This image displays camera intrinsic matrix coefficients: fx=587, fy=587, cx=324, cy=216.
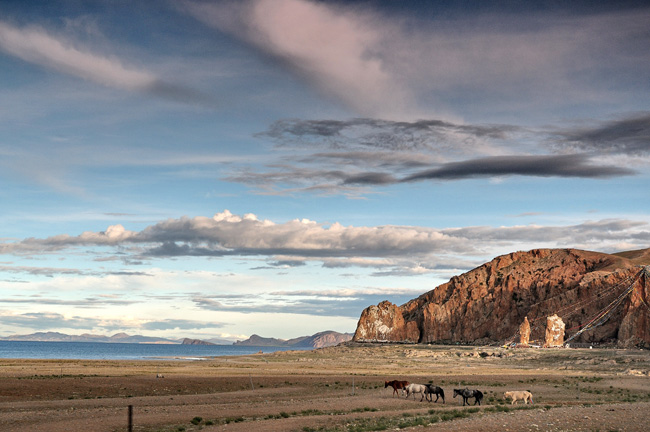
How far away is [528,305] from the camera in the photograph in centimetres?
17588

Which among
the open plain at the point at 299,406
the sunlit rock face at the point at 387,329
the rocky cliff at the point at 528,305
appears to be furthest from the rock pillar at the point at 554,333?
the open plain at the point at 299,406

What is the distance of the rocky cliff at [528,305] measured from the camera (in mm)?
151750

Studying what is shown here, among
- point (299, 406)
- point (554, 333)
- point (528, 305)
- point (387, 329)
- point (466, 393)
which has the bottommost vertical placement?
point (387, 329)

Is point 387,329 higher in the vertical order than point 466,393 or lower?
lower

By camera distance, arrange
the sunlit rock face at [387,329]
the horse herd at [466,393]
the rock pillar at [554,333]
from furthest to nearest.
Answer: the sunlit rock face at [387,329] → the rock pillar at [554,333] → the horse herd at [466,393]

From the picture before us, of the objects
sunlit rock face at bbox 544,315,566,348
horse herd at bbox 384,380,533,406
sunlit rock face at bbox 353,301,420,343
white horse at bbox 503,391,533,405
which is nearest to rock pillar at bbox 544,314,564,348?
sunlit rock face at bbox 544,315,566,348

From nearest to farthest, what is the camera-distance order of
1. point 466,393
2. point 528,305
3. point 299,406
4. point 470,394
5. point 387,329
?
1. point 299,406
2. point 466,393
3. point 470,394
4. point 528,305
5. point 387,329

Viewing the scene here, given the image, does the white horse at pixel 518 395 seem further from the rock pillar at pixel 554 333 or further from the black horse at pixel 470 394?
the rock pillar at pixel 554 333

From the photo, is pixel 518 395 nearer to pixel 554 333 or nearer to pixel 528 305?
pixel 554 333

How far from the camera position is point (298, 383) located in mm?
53906

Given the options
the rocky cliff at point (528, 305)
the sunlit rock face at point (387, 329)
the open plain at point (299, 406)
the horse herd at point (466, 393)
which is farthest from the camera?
the sunlit rock face at point (387, 329)

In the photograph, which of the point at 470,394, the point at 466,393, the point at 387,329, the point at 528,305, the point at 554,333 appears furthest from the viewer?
the point at 387,329

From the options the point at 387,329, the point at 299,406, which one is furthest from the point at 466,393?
the point at 387,329

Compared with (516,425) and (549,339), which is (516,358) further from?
(516,425)
